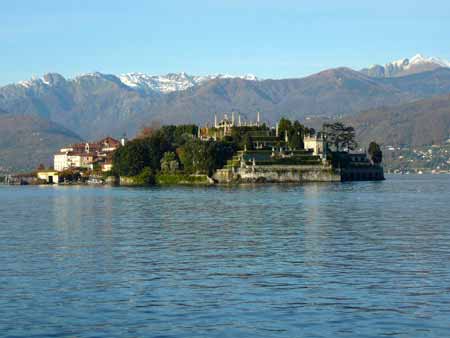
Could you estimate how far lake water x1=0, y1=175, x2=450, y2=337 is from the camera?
113 ft

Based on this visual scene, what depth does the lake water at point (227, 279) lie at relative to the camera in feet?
113

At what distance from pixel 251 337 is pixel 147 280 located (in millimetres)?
11694

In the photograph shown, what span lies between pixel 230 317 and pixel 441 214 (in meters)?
56.2

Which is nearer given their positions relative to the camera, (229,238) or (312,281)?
(312,281)

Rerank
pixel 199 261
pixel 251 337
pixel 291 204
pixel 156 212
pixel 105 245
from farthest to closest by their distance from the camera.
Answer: pixel 291 204 < pixel 156 212 < pixel 105 245 < pixel 199 261 < pixel 251 337

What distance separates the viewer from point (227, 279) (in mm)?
43625

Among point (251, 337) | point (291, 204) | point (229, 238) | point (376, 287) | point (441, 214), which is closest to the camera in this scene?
point (251, 337)

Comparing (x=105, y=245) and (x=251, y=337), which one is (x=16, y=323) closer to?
(x=251, y=337)

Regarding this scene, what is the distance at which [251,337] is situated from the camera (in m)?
32.6

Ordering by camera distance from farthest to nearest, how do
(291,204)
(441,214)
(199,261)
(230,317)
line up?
(291,204), (441,214), (199,261), (230,317)

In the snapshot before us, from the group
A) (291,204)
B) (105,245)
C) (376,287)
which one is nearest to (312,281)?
(376,287)

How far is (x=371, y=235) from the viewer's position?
64625 millimetres

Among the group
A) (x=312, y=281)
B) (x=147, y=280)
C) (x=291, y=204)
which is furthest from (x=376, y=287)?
(x=291, y=204)

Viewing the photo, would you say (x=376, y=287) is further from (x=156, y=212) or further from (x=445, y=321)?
(x=156, y=212)
